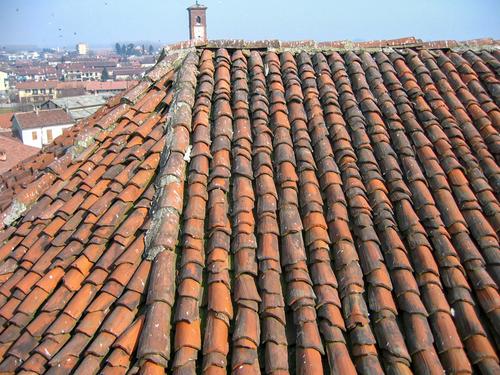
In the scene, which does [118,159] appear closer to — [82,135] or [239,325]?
[82,135]

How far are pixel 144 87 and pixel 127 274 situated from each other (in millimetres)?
2663

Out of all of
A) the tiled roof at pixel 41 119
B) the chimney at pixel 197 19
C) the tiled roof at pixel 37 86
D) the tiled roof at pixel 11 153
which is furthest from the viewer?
the tiled roof at pixel 37 86

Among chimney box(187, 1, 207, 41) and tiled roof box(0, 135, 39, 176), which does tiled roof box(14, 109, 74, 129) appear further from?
A: chimney box(187, 1, 207, 41)

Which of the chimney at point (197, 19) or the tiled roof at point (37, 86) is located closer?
the chimney at point (197, 19)

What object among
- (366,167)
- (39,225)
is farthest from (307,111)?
(39,225)

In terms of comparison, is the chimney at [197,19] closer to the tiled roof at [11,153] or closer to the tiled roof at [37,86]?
the tiled roof at [37,86]

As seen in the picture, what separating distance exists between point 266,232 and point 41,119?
55369 mm

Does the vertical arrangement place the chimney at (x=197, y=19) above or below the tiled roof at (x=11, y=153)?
above

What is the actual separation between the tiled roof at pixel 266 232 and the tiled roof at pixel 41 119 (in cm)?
5246

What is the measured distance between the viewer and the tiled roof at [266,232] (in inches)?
119

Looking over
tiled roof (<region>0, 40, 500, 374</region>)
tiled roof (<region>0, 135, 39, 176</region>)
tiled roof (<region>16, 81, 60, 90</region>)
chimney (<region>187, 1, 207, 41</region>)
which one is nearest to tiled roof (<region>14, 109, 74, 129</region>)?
tiled roof (<region>0, 135, 39, 176</region>)

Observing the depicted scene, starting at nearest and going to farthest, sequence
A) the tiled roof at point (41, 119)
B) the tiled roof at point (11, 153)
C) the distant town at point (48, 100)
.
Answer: the tiled roof at point (11, 153) → the distant town at point (48, 100) → the tiled roof at point (41, 119)

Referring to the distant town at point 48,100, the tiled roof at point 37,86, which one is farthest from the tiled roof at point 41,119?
the tiled roof at point 37,86

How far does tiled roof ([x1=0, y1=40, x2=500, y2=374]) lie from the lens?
3.01 m
